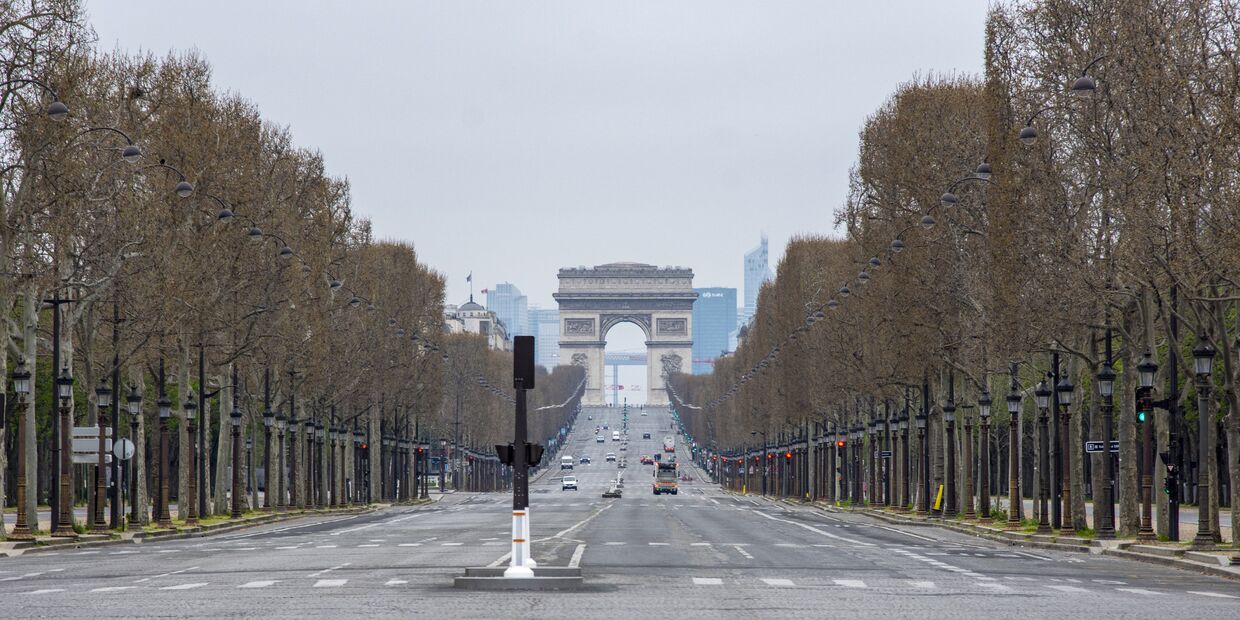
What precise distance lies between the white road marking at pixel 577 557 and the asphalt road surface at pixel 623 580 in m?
0.12

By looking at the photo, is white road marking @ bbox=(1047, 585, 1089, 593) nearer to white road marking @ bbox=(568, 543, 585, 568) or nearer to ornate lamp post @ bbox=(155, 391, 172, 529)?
white road marking @ bbox=(568, 543, 585, 568)

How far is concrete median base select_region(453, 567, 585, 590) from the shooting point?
22.7 metres

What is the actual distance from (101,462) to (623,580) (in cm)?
2425

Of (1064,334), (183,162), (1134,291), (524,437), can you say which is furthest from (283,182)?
(524,437)

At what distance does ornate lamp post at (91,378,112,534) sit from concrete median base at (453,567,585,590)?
76.5ft

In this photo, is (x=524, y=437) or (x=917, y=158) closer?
(x=524, y=437)

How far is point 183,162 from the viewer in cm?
5575

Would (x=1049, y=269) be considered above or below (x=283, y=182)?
below

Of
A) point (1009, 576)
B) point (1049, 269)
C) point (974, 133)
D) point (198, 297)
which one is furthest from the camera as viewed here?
point (974, 133)

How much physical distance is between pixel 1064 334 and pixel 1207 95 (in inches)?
387

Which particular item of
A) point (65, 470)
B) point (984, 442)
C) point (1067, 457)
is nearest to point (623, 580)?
point (65, 470)

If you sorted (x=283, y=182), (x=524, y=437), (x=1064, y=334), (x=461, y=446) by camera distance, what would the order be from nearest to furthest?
(x=524, y=437) → (x=1064, y=334) → (x=283, y=182) → (x=461, y=446)

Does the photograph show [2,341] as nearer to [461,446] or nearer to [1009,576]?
[1009,576]

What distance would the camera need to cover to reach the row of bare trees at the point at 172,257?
137 ft
